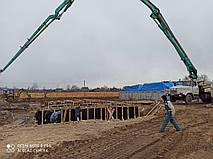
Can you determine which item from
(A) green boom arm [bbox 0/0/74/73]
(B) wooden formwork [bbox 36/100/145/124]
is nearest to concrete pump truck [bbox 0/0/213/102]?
(A) green boom arm [bbox 0/0/74/73]

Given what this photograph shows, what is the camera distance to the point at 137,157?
15.6 feet

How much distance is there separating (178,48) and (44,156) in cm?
1440

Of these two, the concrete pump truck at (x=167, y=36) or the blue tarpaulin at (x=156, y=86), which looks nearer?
the concrete pump truck at (x=167, y=36)

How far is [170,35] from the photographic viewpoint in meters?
15.4

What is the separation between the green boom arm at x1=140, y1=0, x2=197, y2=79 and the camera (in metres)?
14.0

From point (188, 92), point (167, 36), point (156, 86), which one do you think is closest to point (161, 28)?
point (167, 36)

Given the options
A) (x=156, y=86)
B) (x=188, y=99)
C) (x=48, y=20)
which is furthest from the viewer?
(x=156, y=86)

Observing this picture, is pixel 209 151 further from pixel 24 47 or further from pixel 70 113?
pixel 24 47

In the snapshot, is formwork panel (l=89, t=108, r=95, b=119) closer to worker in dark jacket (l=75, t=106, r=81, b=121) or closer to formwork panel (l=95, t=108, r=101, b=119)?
formwork panel (l=95, t=108, r=101, b=119)

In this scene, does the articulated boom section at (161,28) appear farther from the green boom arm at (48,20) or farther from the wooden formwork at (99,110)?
the wooden formwork at (99,110)

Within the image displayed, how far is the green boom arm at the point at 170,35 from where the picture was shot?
13969 mm

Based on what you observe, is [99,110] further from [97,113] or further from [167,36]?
[167,36]

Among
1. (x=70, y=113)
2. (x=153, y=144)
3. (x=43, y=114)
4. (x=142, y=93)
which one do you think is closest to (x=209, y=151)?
(x=153, y=144)

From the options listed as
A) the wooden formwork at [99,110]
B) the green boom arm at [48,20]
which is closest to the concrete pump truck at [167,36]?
the green boom arm at [48,20]
